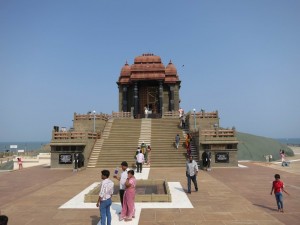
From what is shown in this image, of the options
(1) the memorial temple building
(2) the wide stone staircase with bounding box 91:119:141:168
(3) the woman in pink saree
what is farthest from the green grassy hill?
(3) the woman in pink saree

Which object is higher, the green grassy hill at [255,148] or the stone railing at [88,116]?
the stone railing at [88,116]

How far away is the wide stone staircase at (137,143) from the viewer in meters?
22.6

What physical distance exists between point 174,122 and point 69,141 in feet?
44.5

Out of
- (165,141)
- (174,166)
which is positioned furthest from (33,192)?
(165,141)

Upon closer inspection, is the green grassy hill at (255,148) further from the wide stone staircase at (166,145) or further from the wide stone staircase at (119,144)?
the wide stone staircase at (119,144)

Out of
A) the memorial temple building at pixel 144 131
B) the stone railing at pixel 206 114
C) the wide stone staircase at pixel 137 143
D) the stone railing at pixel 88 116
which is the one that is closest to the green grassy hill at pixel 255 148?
the stone railing at pixel 206 114

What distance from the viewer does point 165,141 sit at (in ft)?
86.1

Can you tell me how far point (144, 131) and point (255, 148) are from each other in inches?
772

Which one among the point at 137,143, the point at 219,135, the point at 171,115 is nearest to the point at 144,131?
the point at 137,143

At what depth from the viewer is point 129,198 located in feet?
27.0

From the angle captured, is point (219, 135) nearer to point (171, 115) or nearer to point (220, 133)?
point (220, 133)

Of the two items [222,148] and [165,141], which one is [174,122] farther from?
[222,148]

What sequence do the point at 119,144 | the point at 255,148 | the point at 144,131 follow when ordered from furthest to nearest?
the point at 255,148
the point at 144,131
the point at 119,144

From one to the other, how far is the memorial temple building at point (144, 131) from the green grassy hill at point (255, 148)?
1028cm
